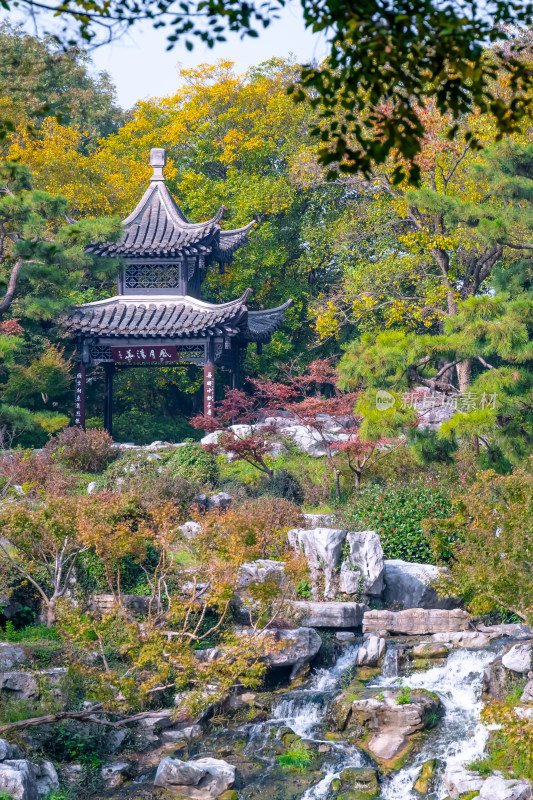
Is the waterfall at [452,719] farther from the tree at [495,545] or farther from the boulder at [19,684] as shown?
the boulder at [19,684]

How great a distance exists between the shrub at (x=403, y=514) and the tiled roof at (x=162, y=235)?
831cm

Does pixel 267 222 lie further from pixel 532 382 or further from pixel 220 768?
pixel 220 768

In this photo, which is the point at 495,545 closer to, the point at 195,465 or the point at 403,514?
the point at 403,514

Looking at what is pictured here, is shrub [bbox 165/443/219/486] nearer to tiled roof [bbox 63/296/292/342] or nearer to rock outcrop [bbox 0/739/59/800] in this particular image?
tiled roof [bbox 63/296/292/342]

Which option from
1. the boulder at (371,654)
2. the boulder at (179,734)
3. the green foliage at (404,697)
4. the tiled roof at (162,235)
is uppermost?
the tiled roof at (162,235)

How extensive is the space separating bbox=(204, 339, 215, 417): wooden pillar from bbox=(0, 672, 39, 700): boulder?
1003 centimetres

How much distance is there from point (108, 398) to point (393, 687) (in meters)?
12.1

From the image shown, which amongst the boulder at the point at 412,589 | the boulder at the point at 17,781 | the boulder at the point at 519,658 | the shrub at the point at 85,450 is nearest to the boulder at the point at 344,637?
the boulder at the point at 412,589

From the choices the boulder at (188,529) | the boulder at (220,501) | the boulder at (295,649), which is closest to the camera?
the boulder at (295,649)

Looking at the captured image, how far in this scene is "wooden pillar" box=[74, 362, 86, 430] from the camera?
19.9 m

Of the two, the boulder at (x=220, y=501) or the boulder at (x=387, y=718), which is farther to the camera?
the boulder at (x=220, y=501)

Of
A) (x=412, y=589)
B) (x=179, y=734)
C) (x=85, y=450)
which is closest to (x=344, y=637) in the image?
(x=412, y=589)

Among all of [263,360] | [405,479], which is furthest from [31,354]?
[405,479]

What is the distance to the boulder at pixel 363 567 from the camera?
12.6 meters
